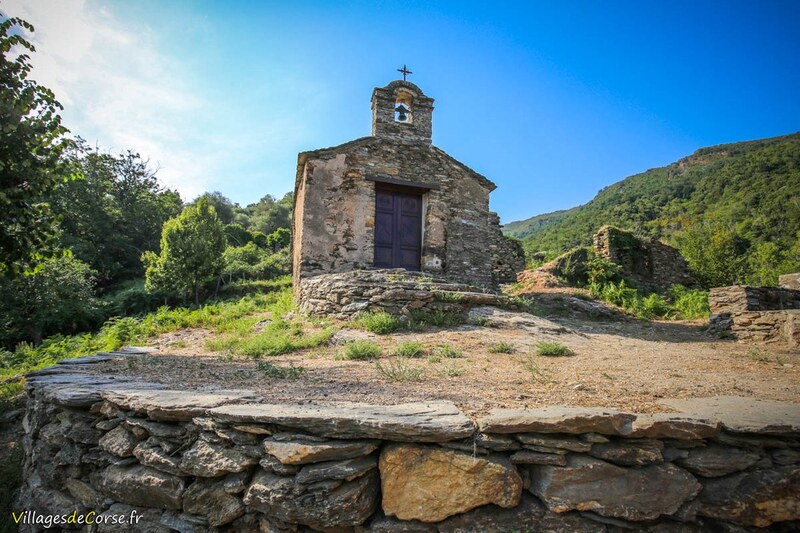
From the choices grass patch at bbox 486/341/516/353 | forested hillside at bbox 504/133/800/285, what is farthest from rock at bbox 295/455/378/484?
forested hillside at bbox 504/133/800/285

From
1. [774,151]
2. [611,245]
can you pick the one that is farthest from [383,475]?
[774,151]

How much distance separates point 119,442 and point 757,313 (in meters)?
10.0

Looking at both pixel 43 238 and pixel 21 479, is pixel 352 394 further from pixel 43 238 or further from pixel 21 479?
pixel 43 238

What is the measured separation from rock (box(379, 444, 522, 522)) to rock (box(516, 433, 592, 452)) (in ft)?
0.55

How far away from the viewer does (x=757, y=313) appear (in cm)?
730

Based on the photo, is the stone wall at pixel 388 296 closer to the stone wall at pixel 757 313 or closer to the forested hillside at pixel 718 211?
the stone wall at pixel 757 313

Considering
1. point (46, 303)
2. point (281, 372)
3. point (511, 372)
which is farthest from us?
point (46, 303)

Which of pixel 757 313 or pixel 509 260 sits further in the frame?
pixel 509 260

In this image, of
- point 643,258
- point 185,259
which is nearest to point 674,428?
point 643,258

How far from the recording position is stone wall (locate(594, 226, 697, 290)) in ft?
47.4

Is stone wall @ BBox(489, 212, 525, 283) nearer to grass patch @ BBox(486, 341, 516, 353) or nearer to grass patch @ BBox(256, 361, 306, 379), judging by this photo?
grass patch @ BBox(486, 341, 516, 353)

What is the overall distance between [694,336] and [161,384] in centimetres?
950

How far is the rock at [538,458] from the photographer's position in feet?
6.77

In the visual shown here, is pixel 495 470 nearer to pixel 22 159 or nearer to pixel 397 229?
pixel 22 159
